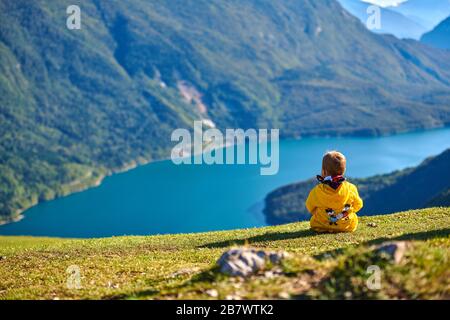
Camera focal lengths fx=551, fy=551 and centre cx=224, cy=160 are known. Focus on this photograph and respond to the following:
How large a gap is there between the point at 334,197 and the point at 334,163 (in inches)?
47.5

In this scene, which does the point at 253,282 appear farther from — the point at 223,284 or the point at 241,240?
the point at 241,240

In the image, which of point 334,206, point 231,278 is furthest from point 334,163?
point 231,278

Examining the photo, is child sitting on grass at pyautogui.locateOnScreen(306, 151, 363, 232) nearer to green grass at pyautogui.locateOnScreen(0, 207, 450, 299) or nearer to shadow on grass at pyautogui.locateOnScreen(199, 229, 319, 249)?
green grass at pyautogui.locateOnScreen(0, 207, 450, 299)

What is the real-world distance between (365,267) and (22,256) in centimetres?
1737

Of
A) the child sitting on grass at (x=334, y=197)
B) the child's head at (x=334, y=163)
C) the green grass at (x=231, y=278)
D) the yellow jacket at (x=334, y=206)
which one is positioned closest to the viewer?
the green grass at (x=231, y=278)

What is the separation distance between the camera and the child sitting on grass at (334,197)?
1841cm

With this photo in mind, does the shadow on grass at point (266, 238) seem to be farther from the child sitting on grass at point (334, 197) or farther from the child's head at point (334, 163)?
the child's head at point (334, 163)

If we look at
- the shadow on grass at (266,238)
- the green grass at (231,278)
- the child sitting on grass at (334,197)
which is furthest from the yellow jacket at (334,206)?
the shadow on grass at (266,238)

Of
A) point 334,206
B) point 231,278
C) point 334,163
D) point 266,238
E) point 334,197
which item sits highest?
point 334,163

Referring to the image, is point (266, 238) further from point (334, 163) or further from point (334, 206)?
point (334, 163)

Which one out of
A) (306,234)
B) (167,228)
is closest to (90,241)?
(306,234)

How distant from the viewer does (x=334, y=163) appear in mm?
18312
